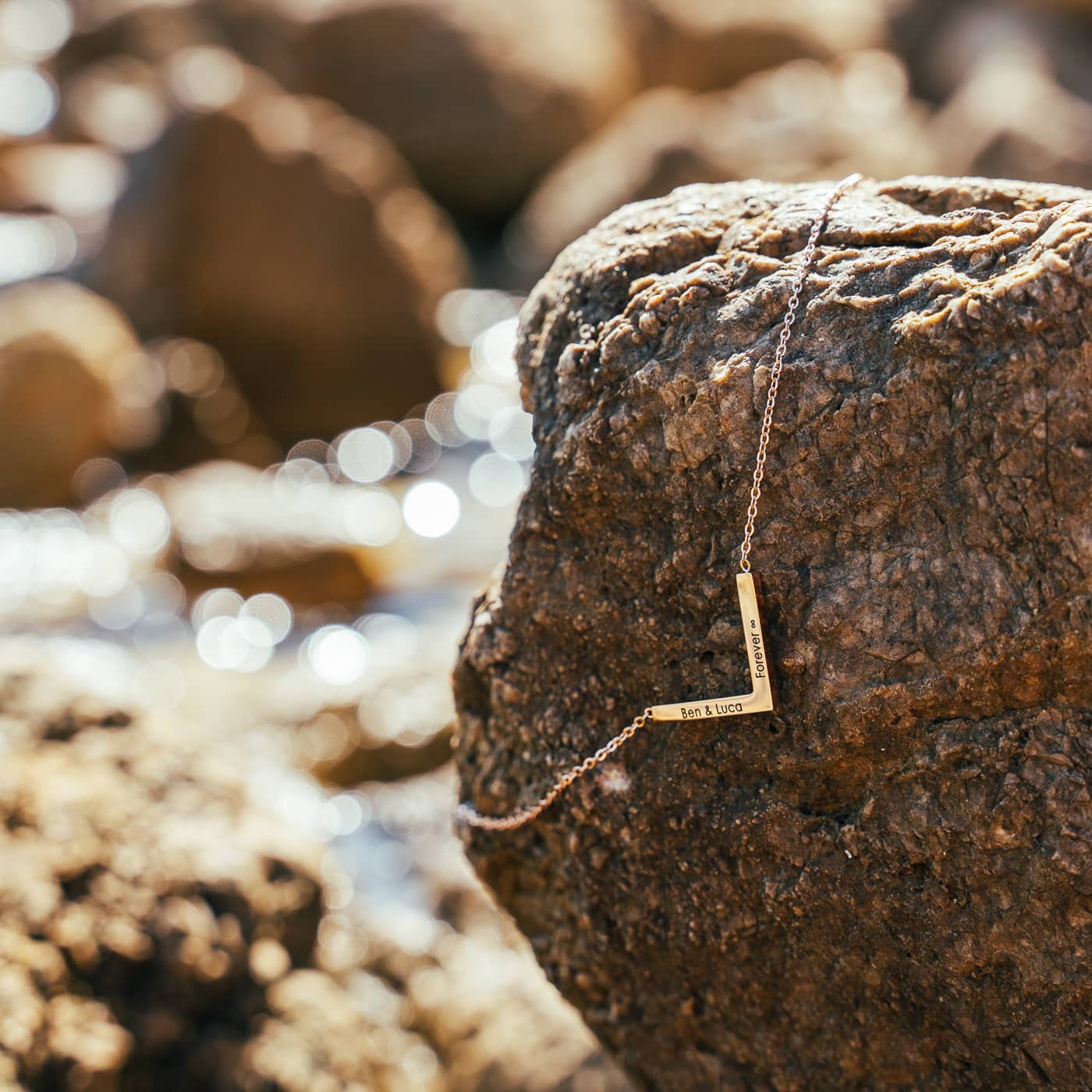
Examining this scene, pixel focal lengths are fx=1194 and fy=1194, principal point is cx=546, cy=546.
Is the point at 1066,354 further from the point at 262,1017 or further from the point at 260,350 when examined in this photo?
the point at 260,350

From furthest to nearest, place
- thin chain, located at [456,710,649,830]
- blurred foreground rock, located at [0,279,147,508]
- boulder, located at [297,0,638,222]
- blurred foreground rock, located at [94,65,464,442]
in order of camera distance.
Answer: boulder, located at [297,0,638,222] → blurred foreground rock, located at [94,65,464,442] → blurred foreground rock, located at [0,279,147,508] → thin chain, located at [456,710,649,830]

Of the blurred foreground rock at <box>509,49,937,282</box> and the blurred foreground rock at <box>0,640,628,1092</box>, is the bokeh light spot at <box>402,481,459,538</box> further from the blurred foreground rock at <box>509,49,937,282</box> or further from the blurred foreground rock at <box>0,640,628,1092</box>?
the blurred foreground rock at <box>0,640,628,1092</box>

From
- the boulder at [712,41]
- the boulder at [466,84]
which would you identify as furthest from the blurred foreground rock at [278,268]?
the boulder at [712,41]

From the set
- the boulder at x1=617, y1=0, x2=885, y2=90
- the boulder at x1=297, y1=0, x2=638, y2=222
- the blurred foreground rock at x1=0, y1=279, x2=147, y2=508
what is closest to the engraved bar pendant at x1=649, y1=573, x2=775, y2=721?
the blurred foreground rock at x1=0, y1=279, x2=147, y2=508

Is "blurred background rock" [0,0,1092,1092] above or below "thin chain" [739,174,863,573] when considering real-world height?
below

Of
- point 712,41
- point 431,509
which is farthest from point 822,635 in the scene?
point 712,41

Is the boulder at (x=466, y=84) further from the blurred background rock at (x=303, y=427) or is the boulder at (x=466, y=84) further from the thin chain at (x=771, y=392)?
the thin chain at (x=771, y=392)
